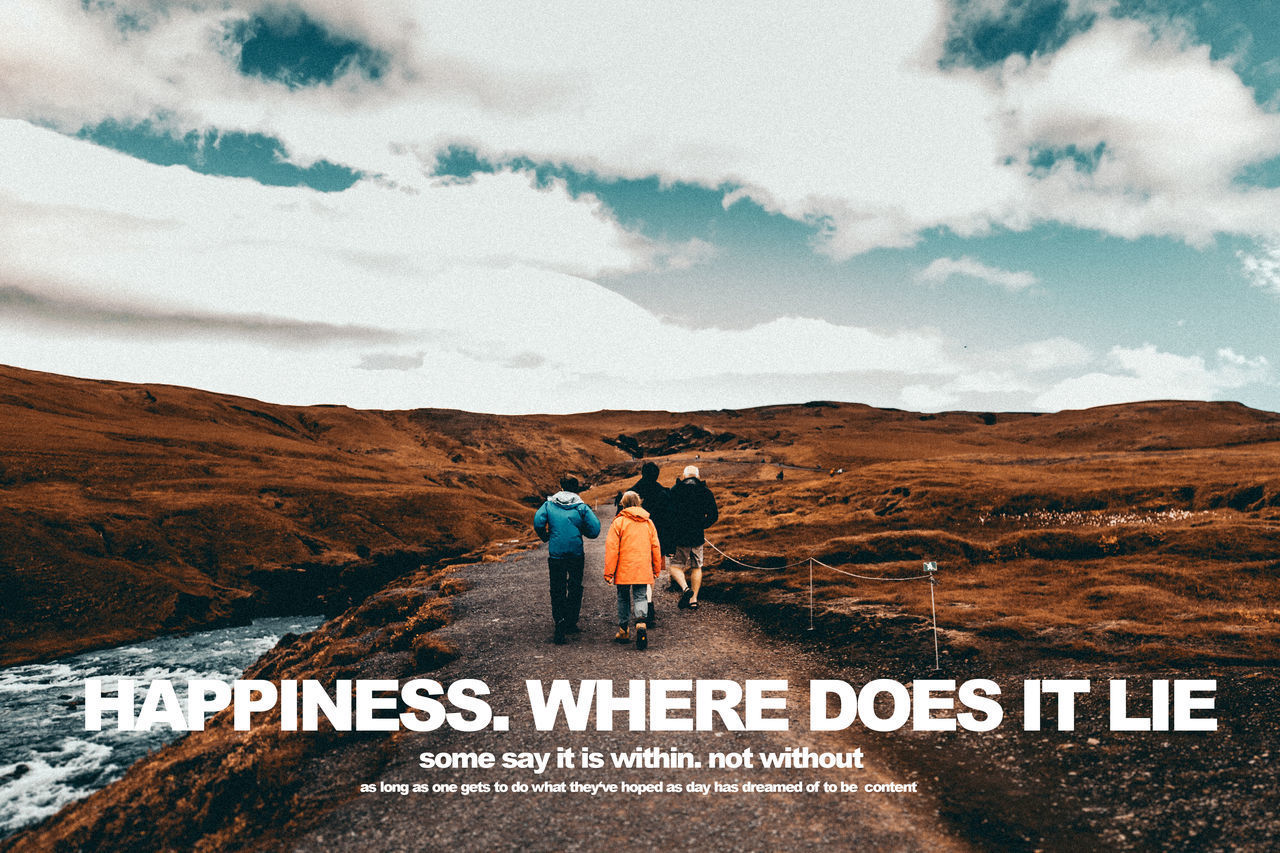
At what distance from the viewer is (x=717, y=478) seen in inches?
2488

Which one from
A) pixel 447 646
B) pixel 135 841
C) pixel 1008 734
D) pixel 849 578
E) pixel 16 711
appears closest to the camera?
pixel 135 841

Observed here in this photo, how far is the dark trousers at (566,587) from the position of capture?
12.5 metres

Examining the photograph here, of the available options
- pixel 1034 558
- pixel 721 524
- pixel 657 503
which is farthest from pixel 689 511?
pixel 721 524

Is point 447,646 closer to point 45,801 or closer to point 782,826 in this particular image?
point 782,826

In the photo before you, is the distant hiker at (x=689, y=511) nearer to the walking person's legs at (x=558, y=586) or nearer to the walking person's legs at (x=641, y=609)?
the walking person's legs at (x=641, y=609)

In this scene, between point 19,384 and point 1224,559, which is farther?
point 19,384

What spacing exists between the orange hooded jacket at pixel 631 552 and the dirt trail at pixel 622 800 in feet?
4.40

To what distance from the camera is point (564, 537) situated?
40.4ft

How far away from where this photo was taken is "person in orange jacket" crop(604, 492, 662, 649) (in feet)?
39.1

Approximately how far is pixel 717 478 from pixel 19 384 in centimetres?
9312

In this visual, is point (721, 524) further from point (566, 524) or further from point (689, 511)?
point (566, 524)

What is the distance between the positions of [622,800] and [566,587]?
5834 mm

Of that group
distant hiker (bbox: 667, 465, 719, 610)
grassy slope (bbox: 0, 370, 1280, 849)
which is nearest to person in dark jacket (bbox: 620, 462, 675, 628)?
distant hiker (bbox: 667, 465, 719, 610)

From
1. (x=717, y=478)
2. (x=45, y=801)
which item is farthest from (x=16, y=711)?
(x=717, y=478)
